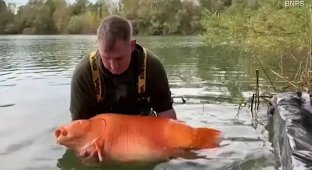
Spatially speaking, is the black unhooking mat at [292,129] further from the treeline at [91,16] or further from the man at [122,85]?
the treeline at [91,16]

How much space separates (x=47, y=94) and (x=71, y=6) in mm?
68193

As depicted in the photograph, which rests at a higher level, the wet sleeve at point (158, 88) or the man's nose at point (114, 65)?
the man's nose at point (114, 65)

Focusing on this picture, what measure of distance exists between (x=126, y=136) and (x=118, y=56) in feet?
2.22

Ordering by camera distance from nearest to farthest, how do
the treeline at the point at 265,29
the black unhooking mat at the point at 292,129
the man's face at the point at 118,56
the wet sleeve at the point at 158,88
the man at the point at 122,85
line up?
the black unhooking mat at the point at 292,129
the man's face at the point at 118,56
the man at the point at 122,85
the wet sleeve at the point at 158,88
the treeline at the point at 265,29

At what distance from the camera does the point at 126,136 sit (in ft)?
13.6

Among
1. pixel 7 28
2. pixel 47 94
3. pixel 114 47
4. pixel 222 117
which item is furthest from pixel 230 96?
pixel 7 28

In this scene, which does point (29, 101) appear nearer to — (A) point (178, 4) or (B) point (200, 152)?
(B) point (200, 152)

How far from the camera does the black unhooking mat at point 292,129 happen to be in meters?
3.72

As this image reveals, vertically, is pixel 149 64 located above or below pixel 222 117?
above

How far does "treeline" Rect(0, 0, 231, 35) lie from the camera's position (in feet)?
179

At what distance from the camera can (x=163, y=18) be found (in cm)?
5706

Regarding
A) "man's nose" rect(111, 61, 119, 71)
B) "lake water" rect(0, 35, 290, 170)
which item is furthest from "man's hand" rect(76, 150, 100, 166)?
"man's nose" rect(111, 61, 119, 71)

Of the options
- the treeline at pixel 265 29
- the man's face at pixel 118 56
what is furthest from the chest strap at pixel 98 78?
the treeline at pixel 265 29

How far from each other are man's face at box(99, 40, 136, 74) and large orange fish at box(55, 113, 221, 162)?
1.32ft
